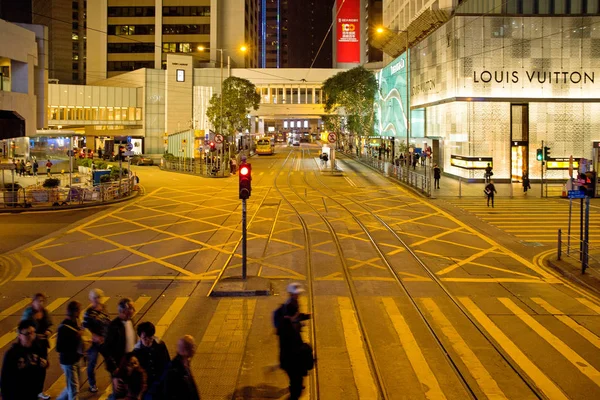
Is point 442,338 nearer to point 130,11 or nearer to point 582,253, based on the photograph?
point 582,253

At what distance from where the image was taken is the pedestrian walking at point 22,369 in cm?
604

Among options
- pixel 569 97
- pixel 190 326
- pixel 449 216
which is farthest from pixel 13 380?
pixel 569 97

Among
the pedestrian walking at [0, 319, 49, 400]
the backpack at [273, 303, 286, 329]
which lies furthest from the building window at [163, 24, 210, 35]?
the pedestrian walking at [0, 319, 49, 400]

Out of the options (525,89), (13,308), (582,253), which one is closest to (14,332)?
(13,308)

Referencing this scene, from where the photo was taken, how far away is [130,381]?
5660mm

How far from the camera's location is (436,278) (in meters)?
14.3

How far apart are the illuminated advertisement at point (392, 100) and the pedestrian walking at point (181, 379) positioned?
47413mm

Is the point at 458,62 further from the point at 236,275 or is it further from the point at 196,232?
the point at 236,275

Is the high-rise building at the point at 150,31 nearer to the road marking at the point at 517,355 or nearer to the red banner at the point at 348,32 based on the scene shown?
the red banner at the point at 348,32

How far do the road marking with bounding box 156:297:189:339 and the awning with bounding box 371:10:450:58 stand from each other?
38089 millimetres

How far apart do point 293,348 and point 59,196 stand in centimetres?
2441

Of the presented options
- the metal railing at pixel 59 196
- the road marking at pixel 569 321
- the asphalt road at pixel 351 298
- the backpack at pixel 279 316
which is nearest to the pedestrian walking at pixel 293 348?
the backpack at pixel 279 316

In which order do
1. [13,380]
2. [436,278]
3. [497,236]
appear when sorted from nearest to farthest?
[13,380], [436,278], [497,236]

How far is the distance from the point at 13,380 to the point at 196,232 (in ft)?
49.4
